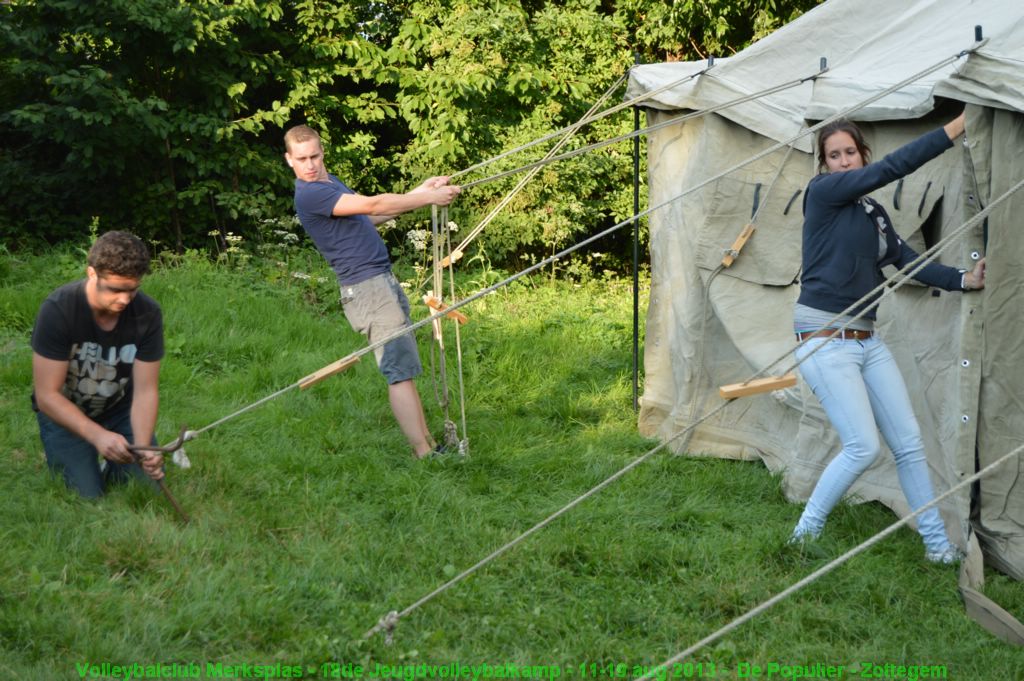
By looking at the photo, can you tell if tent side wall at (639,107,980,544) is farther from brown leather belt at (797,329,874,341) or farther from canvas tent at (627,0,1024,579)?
brown leather belt at (797,329,874,341)

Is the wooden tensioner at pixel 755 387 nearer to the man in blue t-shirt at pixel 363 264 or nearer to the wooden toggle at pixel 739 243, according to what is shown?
the wooden toggle at pixel 739 243

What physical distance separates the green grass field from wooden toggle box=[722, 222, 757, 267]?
1.02 metres

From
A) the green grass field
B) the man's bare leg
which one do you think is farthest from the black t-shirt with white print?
the man's bare leg

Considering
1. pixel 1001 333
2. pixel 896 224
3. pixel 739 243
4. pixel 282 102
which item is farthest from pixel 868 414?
pixel 282 102

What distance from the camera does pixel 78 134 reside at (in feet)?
28.5

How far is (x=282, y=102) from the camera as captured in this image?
10219mm

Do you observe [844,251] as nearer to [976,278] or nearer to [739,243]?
[976,278]

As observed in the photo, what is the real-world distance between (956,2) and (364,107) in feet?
21.8

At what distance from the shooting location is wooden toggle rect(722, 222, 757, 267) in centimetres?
512

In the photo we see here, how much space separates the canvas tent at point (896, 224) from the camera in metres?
3.66

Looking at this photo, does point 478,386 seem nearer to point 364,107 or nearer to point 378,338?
point 378,338

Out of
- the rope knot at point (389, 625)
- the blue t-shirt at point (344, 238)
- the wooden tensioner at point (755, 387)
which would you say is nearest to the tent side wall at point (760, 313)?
the wooden tensioner at point (755, 387)

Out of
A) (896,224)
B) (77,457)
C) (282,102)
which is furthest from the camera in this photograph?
(282,102)

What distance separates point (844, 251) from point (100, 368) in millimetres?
2815
